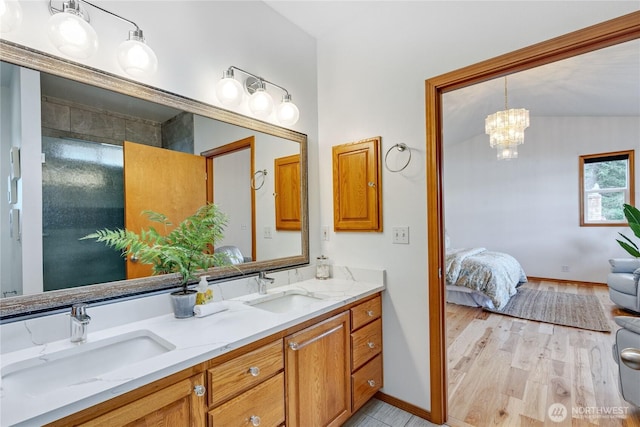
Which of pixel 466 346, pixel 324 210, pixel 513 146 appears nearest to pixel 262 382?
pixel 324 210

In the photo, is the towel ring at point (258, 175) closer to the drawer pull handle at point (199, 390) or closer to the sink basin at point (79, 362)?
the sink basin at point (79, 362)

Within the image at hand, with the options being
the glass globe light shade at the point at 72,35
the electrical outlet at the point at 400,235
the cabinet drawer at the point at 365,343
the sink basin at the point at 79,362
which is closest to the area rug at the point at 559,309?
the cabinet drawer at the point at 365,343

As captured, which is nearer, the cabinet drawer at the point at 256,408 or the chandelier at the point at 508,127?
the cabinet drawer at the point at 256,408

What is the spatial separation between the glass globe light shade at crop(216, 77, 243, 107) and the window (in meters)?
5.90

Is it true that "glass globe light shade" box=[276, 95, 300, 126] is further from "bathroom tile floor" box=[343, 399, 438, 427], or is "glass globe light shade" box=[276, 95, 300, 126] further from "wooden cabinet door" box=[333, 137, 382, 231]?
"bathroom tile floor" box=[343, 399, 438, 427]

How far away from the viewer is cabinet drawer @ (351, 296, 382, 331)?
1.72 metres

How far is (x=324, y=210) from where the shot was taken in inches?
90.8

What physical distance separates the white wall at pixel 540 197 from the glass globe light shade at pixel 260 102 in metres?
5.38

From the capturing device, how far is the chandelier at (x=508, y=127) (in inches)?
142

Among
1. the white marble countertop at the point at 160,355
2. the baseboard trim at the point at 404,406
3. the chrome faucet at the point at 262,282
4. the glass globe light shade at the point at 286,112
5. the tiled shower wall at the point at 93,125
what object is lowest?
the baseboard trim at the point at 404,406

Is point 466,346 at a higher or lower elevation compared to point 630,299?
lower

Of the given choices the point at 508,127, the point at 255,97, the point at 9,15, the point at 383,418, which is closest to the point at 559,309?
the point at 508,127

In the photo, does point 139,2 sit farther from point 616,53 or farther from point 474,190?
point 474,190

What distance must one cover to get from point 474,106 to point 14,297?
16.7 ft
